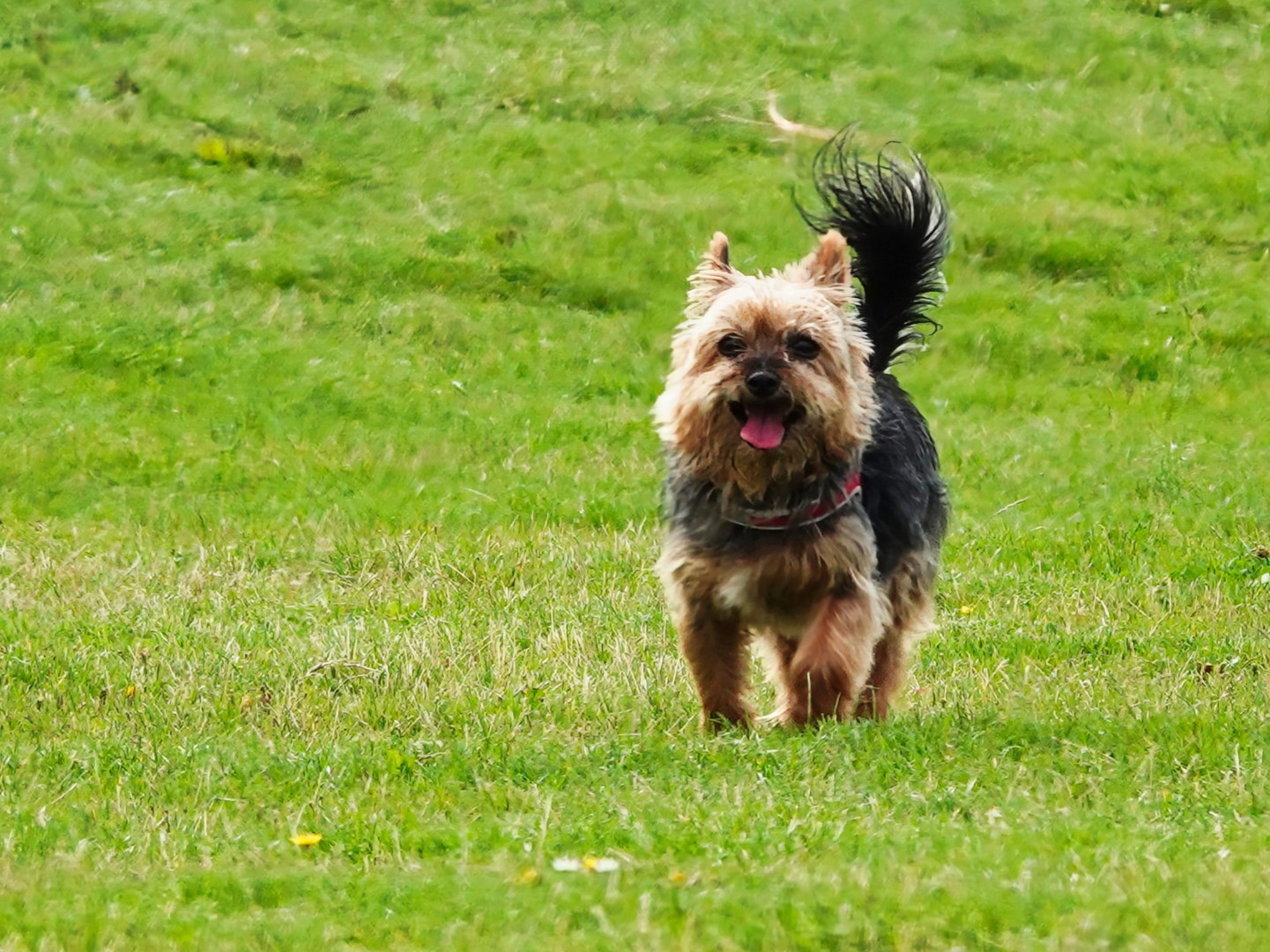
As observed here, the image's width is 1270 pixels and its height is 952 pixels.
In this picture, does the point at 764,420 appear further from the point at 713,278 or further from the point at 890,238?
the point at 890,238

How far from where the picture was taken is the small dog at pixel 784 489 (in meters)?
6.52

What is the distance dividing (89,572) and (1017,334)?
30.2 ft

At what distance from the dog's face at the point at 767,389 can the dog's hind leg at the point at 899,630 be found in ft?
3.04

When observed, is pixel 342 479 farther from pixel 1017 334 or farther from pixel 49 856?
pixel 49 856

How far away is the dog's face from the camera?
21.2 ft

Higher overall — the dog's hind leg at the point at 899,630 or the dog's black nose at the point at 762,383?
the dog's black nose at the point at 762,383

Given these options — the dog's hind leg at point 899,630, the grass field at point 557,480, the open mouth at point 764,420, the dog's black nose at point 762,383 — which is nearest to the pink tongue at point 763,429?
the open mouth at point 764,420

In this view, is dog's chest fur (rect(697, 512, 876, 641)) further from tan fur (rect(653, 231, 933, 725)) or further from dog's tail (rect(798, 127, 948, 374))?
dog's tail (rect(798, 127, 948, 374))

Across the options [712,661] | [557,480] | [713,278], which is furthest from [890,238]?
[557,480]

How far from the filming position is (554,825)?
519 cm

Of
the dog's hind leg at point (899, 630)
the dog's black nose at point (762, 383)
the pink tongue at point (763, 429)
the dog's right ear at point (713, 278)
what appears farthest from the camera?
the dog's hind leg at point (899, 630)

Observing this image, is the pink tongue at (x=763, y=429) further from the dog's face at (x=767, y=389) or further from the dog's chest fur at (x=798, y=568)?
the dog's chest fur at (x=798, y=568)

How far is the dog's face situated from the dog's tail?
1.21m

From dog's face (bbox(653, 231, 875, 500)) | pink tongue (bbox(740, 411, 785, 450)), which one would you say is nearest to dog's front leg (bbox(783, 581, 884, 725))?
dog's face (bbox(653, 231, 875, 500))
